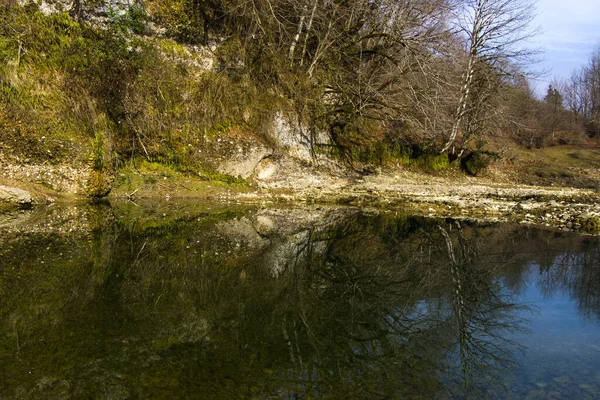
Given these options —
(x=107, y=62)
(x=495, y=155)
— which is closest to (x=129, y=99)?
(x=107, y=62)

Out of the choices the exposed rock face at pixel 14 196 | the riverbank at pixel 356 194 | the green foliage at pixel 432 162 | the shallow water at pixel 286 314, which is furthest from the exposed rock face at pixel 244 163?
the green foliage at pixel 432 162

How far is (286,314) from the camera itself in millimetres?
5535

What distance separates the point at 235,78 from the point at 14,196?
9.32 m

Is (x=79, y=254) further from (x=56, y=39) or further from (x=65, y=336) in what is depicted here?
(x=56, y=39)

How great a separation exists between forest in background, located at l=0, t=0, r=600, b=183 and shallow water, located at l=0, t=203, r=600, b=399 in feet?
17.5

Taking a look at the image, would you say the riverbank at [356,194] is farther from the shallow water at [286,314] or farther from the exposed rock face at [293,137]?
the shallow water at [286,314]

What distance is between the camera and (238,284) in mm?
6551

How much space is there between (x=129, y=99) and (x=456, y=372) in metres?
14.4

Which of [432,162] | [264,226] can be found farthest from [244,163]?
[432,162]

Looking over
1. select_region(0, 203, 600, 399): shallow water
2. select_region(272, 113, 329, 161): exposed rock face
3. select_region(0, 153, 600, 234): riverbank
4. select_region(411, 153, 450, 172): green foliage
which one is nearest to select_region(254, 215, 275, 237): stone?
select_region(0, 203, 600, 399): shallow water

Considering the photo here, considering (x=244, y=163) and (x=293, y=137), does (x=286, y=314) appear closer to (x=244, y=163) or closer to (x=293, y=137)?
(x=244, y=163)

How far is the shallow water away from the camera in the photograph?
4.05m

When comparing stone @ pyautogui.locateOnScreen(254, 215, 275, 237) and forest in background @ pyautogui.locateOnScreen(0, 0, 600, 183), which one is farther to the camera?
forest in background @ pyautogui.locateOnScreen(0, 0, 600, 183)

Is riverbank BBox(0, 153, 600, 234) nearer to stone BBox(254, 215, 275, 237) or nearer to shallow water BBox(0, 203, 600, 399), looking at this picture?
stone BBox(254, 215, 275, 237)
